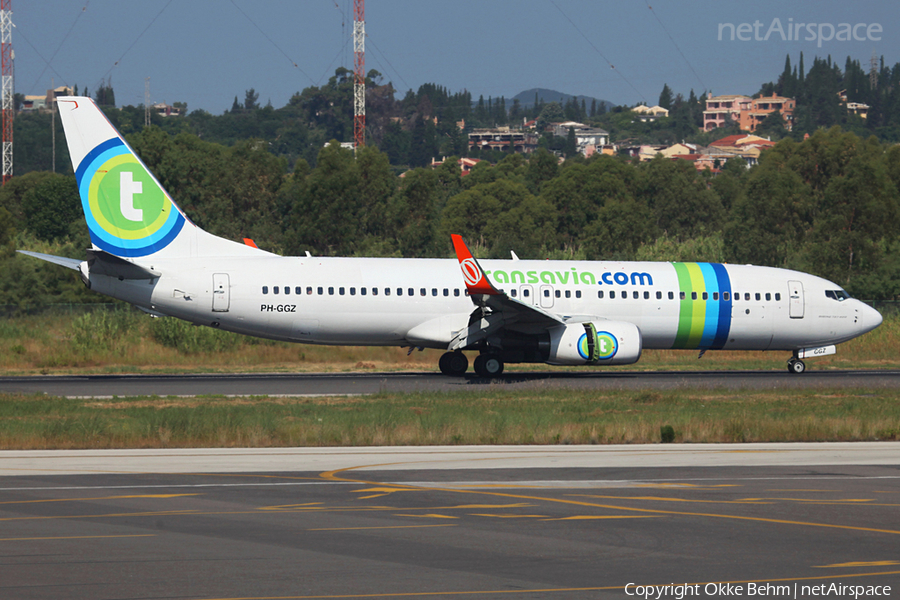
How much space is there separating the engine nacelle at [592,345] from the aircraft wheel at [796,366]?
693cm

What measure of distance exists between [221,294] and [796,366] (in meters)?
18.2

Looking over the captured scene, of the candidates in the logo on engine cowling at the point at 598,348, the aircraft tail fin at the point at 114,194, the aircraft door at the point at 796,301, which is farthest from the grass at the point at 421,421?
the aircraft door at the point at 796,301

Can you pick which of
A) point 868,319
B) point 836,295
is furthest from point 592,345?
point 868,319

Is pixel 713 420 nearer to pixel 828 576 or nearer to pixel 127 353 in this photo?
pixel 828 576

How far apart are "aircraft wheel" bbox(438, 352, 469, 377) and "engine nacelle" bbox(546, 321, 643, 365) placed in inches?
116

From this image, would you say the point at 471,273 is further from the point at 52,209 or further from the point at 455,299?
the point at 52,209

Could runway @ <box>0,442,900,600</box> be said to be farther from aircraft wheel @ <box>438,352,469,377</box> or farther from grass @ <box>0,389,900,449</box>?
aircraft wheel @ <box>438,352,469,377</box>

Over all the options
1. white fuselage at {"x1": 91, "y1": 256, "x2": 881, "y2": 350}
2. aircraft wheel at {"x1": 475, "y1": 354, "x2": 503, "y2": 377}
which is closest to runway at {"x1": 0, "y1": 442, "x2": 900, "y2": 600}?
white fuselage at {"x1": 91, "y1": 256, "x2": 881, "y2": 350}

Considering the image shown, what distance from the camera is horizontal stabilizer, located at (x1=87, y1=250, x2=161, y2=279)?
28.4 m

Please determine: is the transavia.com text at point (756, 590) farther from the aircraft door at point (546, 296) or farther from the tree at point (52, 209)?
the tree at point (52, 209)

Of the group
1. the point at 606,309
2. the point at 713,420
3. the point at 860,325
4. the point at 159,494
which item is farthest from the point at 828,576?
the point at 860,325

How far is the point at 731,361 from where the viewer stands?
130 ft

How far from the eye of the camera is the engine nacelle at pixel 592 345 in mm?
29453

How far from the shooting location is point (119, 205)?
99.7ft
